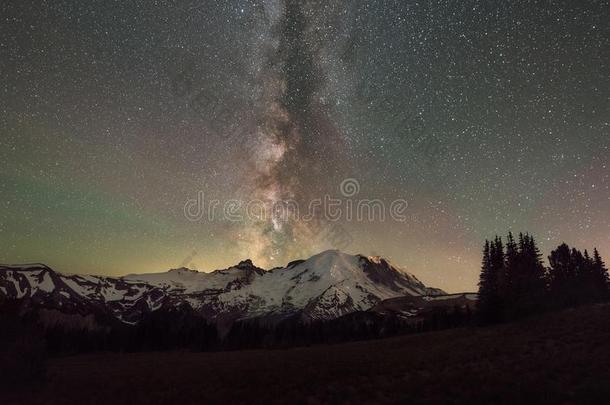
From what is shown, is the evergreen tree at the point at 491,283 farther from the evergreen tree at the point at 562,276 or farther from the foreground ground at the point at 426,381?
the foreground ground at the point at 426,381

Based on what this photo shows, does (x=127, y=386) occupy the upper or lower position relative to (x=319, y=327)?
lower

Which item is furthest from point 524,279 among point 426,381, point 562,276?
point 426,381

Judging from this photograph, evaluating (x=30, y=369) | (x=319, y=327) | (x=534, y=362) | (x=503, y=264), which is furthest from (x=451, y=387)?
(x=319, y=327)

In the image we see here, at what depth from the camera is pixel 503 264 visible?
235 feet

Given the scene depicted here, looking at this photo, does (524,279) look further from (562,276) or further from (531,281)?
(562,276)

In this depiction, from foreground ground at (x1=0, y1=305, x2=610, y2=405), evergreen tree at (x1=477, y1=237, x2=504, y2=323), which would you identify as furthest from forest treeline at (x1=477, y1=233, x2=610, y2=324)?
foreground ground at (x1=0, y1=305, x2=610, y2=405)

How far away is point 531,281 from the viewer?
62969 millimetres

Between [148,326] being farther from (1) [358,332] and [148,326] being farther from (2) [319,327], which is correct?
(1) [358,332]

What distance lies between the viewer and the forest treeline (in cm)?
5841

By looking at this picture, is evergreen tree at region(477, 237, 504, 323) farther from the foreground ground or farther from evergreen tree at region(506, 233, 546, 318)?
the foreground ground

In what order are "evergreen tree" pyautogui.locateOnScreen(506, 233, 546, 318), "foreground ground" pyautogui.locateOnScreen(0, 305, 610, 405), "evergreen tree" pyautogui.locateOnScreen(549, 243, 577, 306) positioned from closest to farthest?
"foreground ground" pyautogui.locateOnScreen(0, 305, 610, 405) → "evergreen tree" pyautogui.locateOnScreen(506, 233, 546, 318) → "evergreen tree" pyautogui.locateOnScreen(549, 243, 577, 306)

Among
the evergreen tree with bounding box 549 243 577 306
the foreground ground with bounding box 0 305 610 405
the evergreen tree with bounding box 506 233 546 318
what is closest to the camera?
the foreground ground with bounding box 0 305 610 405

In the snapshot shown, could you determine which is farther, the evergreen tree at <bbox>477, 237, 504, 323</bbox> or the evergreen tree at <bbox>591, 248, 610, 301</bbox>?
the evergreen tree at <bbox>591, 248, 610, 301</bbox>

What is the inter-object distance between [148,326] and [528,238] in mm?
99483
